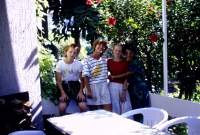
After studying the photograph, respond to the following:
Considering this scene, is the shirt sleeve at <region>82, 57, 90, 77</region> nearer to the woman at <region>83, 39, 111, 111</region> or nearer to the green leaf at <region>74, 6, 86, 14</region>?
the woman at <region>83, 39, 111, 111</region>

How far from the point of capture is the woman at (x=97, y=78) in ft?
13.0

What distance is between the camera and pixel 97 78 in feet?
13.0

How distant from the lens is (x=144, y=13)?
4.47 metres

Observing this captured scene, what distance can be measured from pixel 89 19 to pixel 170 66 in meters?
1.46

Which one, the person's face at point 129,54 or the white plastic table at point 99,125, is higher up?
the person's face at point 129,54

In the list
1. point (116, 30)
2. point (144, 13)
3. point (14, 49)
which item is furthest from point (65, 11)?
point (14, 49)

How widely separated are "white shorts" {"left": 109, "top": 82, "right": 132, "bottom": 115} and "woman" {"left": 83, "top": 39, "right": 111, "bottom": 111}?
0.31 ft

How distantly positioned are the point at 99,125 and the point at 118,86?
142 cm

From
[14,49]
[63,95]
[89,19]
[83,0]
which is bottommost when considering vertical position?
[63,95]

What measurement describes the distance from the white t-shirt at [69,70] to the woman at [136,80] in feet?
1.54

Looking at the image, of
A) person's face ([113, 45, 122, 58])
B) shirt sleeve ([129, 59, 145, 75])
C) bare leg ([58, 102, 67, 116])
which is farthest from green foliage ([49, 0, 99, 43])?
bare leg ([58, 102, 67, 116])

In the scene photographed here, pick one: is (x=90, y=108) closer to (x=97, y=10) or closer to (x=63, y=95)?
(x=63, y=95)

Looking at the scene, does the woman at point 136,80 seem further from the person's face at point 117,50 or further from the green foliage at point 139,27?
the green foliage at point 139,27

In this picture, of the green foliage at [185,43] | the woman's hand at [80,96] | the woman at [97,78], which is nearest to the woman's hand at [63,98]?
the woman's hand at [80,96]
